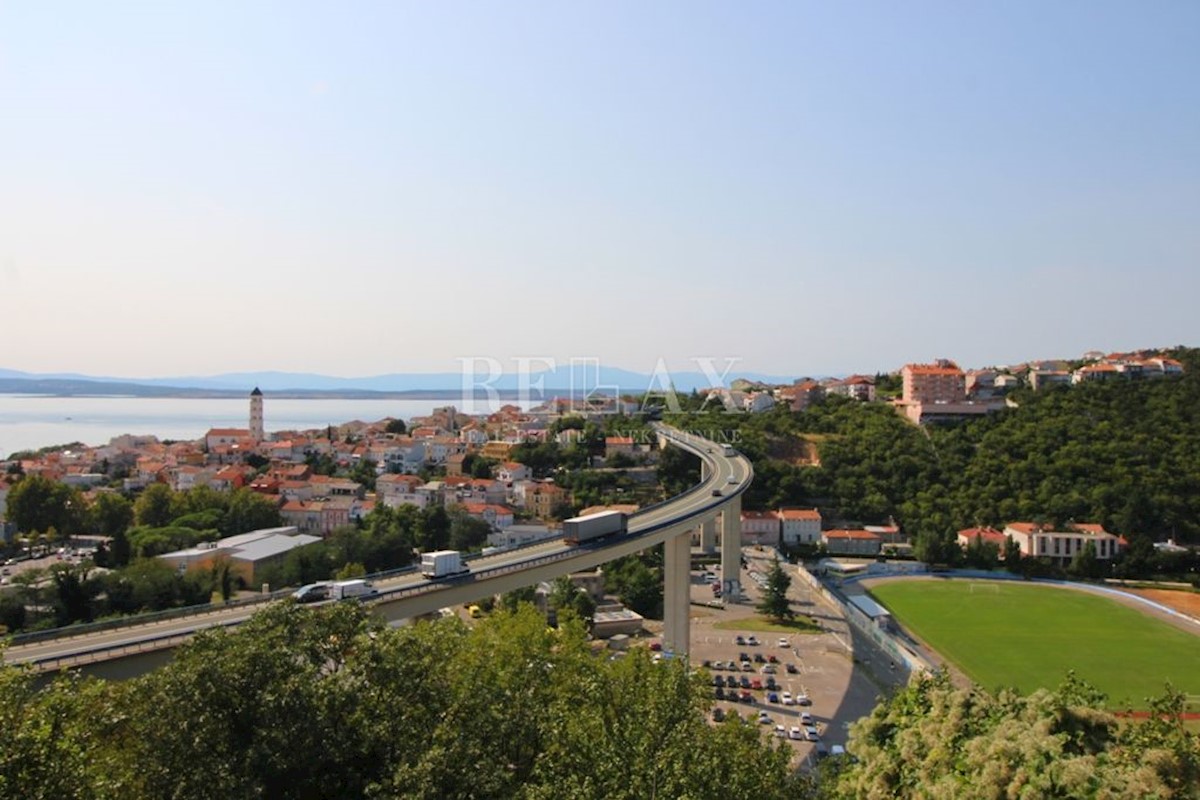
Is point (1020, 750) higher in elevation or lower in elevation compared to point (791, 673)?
higher

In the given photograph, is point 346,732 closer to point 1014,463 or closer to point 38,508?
point 38,508

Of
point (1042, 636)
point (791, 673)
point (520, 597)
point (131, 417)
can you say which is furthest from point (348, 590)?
point (131, 417)

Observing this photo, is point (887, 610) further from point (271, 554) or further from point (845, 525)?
point (271, 554)

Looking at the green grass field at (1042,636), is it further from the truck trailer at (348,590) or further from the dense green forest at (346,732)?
the dense green forest at (346,732)

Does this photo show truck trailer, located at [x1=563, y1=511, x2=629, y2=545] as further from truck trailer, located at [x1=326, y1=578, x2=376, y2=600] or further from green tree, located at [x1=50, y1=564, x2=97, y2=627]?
green tree, located at [x1=50, y1=564, x2=97, y2=627]

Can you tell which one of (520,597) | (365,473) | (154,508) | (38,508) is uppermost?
(38,508)

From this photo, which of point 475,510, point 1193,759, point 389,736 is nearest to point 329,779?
point 389,736
